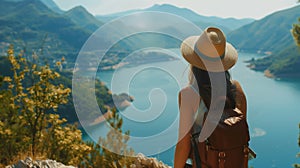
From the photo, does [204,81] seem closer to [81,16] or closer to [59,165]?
[59,165]

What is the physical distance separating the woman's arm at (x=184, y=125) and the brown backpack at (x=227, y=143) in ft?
0.22

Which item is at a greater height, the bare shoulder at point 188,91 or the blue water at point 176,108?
the bare shoulder at point 188,91

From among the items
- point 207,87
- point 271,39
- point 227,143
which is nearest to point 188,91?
point 207,87

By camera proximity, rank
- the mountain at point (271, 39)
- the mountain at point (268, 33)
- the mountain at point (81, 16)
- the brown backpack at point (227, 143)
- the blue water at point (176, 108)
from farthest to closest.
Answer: the mountain at point (81, 16) → the mountain at point (268, 33) → the mountain at point (271, 39) → the blue water at point (176, 108) → the brown backpack at point (227, 143)

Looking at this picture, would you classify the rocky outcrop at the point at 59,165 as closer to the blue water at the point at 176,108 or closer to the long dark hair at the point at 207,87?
the blue water at the point at 176,108

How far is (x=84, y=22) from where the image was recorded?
9862 cm

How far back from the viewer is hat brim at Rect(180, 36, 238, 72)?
106 cm

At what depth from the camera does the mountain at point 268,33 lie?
70.8m

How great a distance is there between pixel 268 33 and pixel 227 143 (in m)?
82.7

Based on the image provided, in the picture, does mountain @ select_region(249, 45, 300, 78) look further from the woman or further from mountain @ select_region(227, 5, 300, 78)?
the woman

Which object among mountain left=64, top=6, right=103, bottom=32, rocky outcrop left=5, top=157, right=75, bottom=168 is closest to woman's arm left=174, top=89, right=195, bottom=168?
rocky outcrop left=5, top=157, right=75, bottom=168

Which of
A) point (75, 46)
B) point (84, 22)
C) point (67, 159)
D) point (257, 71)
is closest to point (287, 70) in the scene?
point (257, 71)

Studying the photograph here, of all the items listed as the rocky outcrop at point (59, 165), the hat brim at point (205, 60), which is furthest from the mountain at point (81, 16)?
the hat brim at point (205, 60)

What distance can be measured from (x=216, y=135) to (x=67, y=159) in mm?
2764
